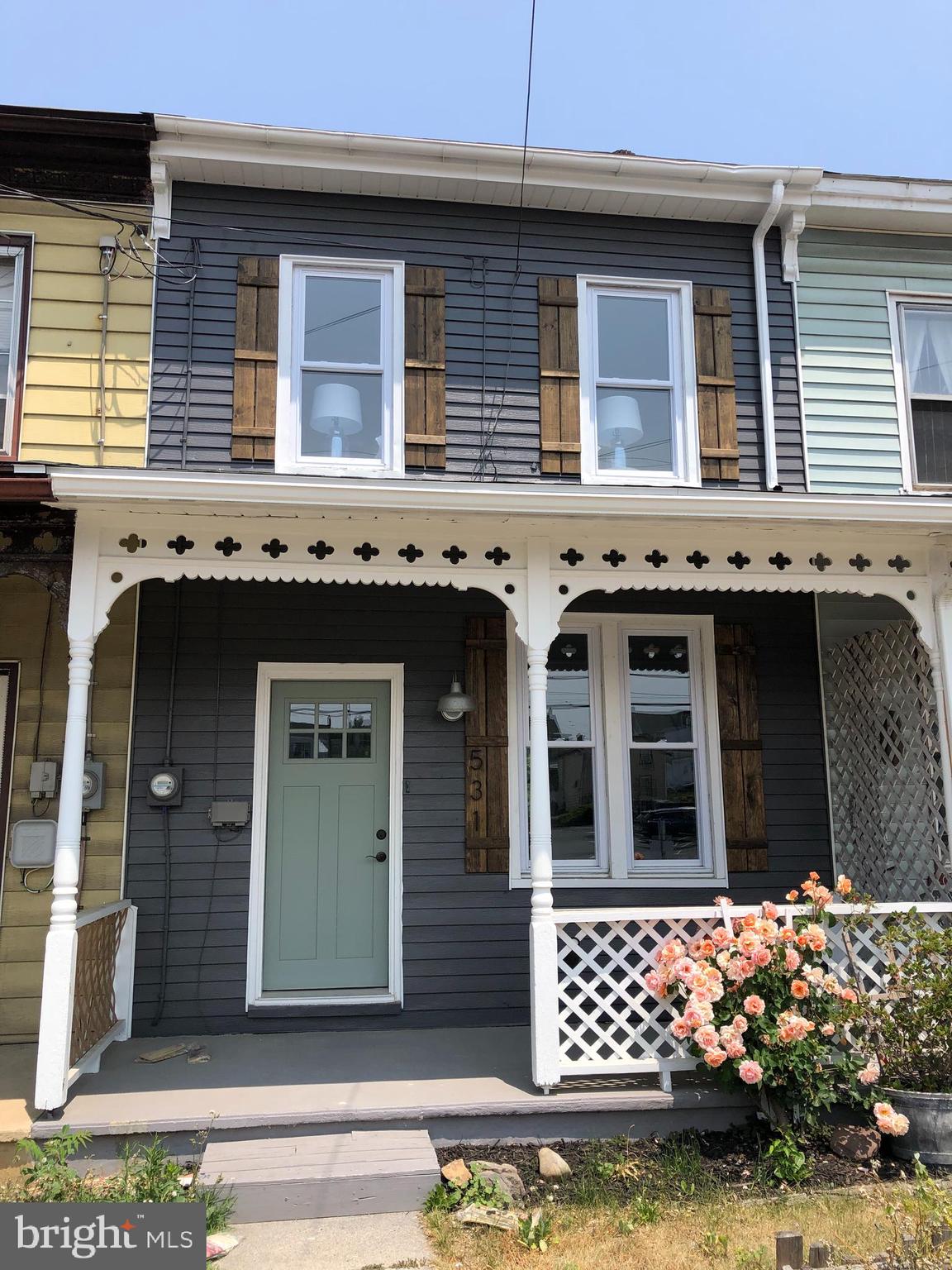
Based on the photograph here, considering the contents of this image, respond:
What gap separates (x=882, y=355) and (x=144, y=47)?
5.47 meters

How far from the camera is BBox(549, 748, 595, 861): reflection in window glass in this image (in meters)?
6.03

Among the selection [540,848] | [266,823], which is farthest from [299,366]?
[540,848]

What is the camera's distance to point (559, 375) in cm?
624

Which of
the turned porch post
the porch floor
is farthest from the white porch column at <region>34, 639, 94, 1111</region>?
the porch floor

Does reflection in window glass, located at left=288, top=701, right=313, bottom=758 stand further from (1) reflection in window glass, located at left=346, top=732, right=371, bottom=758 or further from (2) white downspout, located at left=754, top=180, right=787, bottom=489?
(2) white downspout, located at left=754, top=180, right=787, bottom=489

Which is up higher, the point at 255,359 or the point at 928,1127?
the point at 255,359

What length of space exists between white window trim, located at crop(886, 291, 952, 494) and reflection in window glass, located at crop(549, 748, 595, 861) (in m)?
3.00

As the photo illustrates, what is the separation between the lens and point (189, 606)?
581 centimetres

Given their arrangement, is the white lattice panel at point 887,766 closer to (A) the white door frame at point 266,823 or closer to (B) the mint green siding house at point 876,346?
(B) the mint green siding house at point 876,346

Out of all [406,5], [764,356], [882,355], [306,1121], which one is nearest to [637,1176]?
[306,1121]

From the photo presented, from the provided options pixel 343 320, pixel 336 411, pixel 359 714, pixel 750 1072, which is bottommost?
pixel 750 1072

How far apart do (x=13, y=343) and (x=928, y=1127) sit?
661cm

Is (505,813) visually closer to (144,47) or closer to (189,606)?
(189,606)

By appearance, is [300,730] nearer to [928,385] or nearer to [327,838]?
[327,838]
